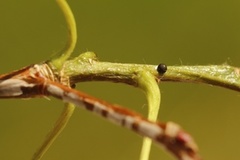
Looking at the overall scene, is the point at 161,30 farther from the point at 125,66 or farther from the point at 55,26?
the point at 125,66

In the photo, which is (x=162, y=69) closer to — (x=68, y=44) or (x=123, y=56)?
(x=68, y=44)

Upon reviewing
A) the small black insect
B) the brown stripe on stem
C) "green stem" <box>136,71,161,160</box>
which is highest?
the small black insect

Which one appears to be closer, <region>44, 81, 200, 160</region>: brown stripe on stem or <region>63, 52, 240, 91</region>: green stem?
<region>44, 81, 200, 160</region>: brown stripe on stem

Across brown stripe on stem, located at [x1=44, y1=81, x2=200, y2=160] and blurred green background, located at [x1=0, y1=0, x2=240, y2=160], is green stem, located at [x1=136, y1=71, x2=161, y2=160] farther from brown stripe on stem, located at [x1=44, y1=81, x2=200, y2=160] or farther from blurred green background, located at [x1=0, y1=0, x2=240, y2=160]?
blurred green background, located at [x1=0, y1=0, x2=240, y2=160]

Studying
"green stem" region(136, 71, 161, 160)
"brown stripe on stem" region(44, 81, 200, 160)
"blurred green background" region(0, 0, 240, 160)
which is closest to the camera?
"brown stripe on stem" region(44, 81, 200, 160)

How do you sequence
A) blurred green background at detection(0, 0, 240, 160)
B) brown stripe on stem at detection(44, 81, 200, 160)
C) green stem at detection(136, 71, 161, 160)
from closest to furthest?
1. brown stripe on stem at detection(44, 81, 200, 160)
2. green stem at detection(136, 71, 161, 160)
3. blurred green background at detection(0, 0, 240, 160)

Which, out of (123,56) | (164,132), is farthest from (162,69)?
(123,56)

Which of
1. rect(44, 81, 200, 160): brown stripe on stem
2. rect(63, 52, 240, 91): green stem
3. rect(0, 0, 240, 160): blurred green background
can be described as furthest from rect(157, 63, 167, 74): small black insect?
rect(0, 0, 240, 160): blurred green background

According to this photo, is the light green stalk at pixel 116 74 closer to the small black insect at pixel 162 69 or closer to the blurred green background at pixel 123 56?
the small black insect at pixel 162 69

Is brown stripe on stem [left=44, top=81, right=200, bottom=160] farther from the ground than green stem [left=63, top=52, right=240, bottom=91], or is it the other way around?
green stem [left=63, top=52, right=240, bottom=91]
